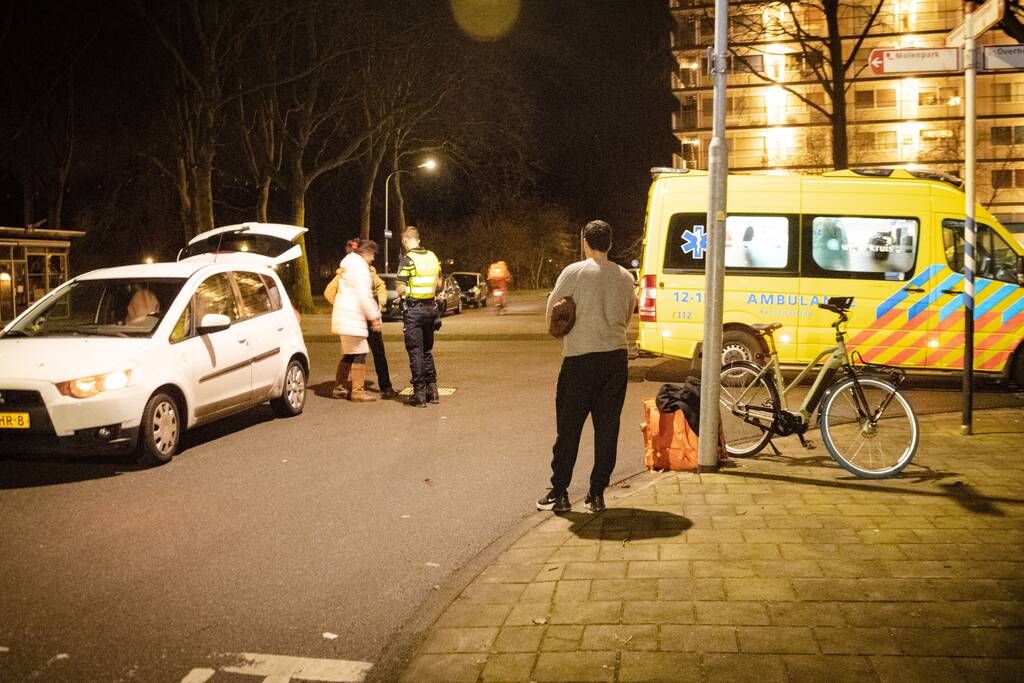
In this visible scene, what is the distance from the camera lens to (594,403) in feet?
21.4

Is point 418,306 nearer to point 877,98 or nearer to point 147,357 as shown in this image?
point 147,357

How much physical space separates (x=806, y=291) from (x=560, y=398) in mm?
7244

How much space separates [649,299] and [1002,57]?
5.49 m

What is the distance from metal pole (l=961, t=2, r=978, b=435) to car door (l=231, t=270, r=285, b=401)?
6.67 metres

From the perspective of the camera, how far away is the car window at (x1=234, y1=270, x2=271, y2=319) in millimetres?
10461

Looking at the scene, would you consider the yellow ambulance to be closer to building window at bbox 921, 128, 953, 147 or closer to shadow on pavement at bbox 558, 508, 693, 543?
shadow on pavement at bbox 558, 508, 693, 543

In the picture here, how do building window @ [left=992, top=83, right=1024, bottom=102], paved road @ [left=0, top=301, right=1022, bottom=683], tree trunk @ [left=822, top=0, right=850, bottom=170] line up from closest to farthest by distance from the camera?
paved road @ [left=0, top=301, right=1022, bottom=683] → tree trunk @ [left=822, top=0, right=850, bottom=170] → building window @ [left=992, top=83, right=1024, bottom=102]

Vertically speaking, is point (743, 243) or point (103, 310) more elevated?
point (743, 243)

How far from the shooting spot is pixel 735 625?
4391mm

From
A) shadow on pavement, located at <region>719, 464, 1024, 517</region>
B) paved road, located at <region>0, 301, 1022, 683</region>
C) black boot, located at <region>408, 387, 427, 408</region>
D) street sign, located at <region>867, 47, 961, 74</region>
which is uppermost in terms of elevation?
street sign, located at <region>867, 47, 961, 74</region>

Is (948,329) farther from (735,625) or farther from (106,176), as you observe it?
(106,176)

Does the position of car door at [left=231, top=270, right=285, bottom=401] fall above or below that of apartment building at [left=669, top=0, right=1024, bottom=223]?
below

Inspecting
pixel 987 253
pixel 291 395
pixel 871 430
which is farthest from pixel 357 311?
pixel 987 253

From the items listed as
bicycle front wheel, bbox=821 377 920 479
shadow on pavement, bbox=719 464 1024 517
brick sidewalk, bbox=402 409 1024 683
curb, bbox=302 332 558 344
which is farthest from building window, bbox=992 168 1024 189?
brick sidewalk, bbox=402 409 1024 683
